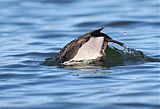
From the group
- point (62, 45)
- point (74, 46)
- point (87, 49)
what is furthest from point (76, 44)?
point (62, 45)

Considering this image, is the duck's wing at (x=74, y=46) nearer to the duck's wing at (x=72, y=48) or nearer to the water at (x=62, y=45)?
the duck's wing at (x=72, y=48)

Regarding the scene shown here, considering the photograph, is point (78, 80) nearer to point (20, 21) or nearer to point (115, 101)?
point (115, 101)

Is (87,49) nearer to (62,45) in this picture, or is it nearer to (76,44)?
(76,44)

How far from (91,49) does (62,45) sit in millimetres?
3236

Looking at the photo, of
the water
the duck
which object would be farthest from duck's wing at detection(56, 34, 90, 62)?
the water

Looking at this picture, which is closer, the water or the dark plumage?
the water

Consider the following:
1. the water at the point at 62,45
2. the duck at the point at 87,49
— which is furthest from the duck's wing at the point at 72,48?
the water at the point at 62,45

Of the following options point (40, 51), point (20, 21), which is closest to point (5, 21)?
point (20, 21)

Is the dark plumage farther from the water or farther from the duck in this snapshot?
the water

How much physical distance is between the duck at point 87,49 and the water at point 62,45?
0.87 ft

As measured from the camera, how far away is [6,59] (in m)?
13.2

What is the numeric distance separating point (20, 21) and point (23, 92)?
375 inches

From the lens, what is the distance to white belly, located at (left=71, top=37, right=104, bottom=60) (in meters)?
11.6

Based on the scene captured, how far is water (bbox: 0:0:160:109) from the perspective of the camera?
9352mm
